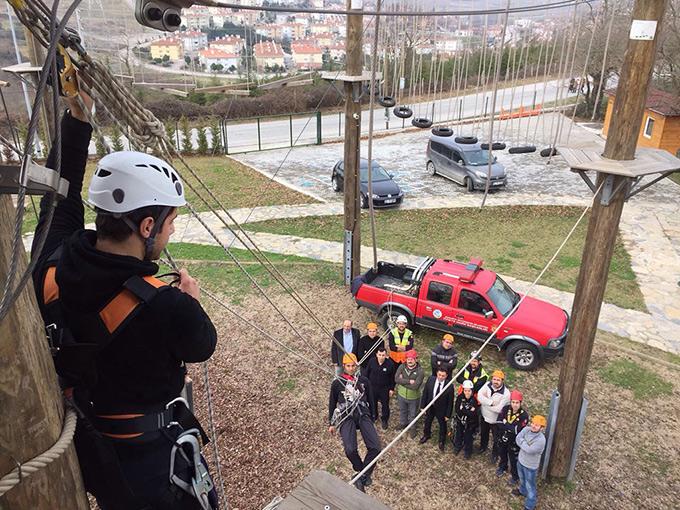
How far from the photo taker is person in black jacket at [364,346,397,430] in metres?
7.22

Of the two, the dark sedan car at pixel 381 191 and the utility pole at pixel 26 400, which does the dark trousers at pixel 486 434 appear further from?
the dark sedan car at pixel 381 191

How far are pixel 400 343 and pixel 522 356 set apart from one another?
2.33 metres

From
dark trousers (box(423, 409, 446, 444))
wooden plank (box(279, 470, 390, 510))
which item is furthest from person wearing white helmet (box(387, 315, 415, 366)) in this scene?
wooden plank (box(279, 470, 390, 510))

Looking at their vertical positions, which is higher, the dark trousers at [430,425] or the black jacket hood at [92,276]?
the black jacket hood at [92,276]

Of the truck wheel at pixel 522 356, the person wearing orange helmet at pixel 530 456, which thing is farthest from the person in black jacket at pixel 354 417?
the truck wheel at pixel 522 356

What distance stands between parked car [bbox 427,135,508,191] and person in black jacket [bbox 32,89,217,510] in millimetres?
16904

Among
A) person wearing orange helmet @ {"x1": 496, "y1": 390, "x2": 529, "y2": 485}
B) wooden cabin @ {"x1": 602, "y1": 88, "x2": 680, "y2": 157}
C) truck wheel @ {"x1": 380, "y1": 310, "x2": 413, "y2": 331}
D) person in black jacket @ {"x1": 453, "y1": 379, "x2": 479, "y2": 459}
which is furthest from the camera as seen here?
wooden cabin @ {"x1": 602, "y1": 88, "x2": 680, "y2": 157}

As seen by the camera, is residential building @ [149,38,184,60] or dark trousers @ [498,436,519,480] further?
residential building @ [149,38,184,60]

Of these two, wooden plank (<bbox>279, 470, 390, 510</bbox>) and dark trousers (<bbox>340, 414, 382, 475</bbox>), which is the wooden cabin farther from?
wooden plank (<bbox>279, 470, 390, 510</bbox>)

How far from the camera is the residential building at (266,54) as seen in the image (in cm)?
2045

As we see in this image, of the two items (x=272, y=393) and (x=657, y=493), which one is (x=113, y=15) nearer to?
(x=272, y=393)

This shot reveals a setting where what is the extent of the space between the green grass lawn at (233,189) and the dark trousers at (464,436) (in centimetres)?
1133

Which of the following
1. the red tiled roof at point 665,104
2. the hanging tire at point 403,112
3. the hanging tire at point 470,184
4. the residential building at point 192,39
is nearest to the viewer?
the hanging tire at point 403,112

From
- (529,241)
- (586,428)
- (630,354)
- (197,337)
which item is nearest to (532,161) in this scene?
(529,241)
